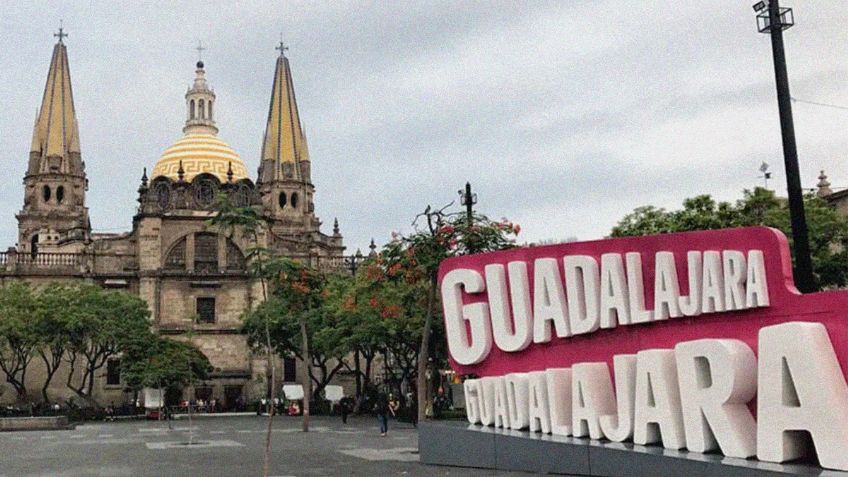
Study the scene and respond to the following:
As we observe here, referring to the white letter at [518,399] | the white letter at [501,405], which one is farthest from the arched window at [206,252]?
the white letter at [518,399]

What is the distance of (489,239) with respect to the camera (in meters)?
24.8

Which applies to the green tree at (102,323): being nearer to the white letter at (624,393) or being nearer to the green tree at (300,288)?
the green tree at (300,288)

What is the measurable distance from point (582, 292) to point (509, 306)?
214 centimetres

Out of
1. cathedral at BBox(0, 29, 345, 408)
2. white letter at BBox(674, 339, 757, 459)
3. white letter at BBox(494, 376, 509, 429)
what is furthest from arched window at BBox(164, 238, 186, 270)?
white letter at BBox(674, 339, 757, 459)

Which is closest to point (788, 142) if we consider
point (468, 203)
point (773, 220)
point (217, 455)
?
point (468, 203)

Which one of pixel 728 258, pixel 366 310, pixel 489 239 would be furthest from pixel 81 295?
pixel 728 258

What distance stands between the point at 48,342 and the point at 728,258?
46863mm

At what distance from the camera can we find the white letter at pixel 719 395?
12414 mm

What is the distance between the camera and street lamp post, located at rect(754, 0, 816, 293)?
1409cm

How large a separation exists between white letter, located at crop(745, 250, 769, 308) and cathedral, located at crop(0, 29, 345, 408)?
2111 inches

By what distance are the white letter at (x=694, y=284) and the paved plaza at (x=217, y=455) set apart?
16.3 feet

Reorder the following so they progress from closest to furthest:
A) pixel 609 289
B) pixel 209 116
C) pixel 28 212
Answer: pixel 609 289
pixel 28 212
pixel 209 116

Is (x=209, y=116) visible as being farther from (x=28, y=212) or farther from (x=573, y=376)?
(x=573, y=376)

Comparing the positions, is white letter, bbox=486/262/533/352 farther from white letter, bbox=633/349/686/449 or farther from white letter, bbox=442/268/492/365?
white letter, bbox=633/349/686/449
